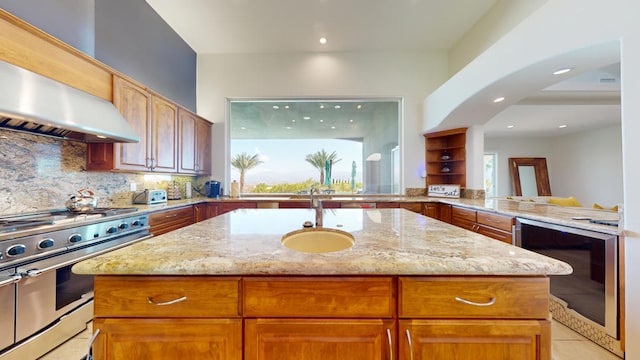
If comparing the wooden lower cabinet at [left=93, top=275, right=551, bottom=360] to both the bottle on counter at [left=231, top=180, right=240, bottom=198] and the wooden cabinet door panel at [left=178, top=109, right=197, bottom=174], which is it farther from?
the bottle on counter at [left=231, top=180, right=240, bottom=198]

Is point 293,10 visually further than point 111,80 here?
Yes

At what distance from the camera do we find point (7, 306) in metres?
1.29

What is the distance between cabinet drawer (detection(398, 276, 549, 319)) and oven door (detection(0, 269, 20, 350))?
2052 millimetres

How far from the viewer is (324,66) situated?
3977mm

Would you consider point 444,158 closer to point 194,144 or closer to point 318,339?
point 318,339

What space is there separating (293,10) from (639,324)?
13.6 feet

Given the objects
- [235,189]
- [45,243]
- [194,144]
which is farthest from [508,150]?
[45,243]

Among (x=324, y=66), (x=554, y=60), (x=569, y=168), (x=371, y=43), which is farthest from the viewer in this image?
(x=569, y=168)

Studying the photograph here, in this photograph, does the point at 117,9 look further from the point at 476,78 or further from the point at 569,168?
the point at 569,168

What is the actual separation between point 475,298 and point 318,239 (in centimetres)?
73

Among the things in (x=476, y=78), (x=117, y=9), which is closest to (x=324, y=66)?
(x=476, y=78)

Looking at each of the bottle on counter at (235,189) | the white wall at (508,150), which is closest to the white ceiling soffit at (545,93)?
the white wall at (508,150)

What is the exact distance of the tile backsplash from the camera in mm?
1708

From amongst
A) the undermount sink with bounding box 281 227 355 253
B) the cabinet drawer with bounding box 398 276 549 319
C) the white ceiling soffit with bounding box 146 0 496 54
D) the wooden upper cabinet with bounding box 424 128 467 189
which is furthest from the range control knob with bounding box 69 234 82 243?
the wooden upper cabinet with bounding box 424 128 467 189
